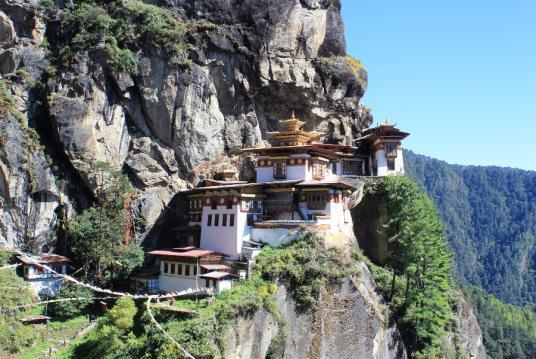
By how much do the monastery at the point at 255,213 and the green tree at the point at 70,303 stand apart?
11.4 feet

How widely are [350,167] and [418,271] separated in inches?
521

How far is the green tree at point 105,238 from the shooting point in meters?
39.1

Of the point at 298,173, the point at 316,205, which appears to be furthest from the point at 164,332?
the point at 298,173

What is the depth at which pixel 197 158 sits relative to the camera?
46.3m

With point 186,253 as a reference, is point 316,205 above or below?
above

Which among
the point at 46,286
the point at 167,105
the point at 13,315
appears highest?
the point at 167,105

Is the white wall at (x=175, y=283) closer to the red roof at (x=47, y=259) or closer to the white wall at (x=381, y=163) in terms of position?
the red roof at (x=47, y=259)

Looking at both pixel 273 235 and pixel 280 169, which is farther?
pixel 280 169

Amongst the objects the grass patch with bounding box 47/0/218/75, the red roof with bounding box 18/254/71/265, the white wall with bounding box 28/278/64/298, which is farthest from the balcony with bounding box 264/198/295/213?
the white wall with bounding box 28/278/64/298

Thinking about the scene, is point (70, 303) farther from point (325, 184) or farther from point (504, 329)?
point (504, 329)

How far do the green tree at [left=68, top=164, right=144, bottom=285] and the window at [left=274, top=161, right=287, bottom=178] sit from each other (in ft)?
40.1

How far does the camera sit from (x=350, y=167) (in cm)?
5178

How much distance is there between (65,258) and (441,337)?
29.6 m

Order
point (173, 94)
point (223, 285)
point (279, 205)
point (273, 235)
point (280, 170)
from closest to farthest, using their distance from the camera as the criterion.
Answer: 1. point (223, 285)
2. point (273, 235)
3. point (279, 205)
4. point (280, 170)
5. point (173, 94)
